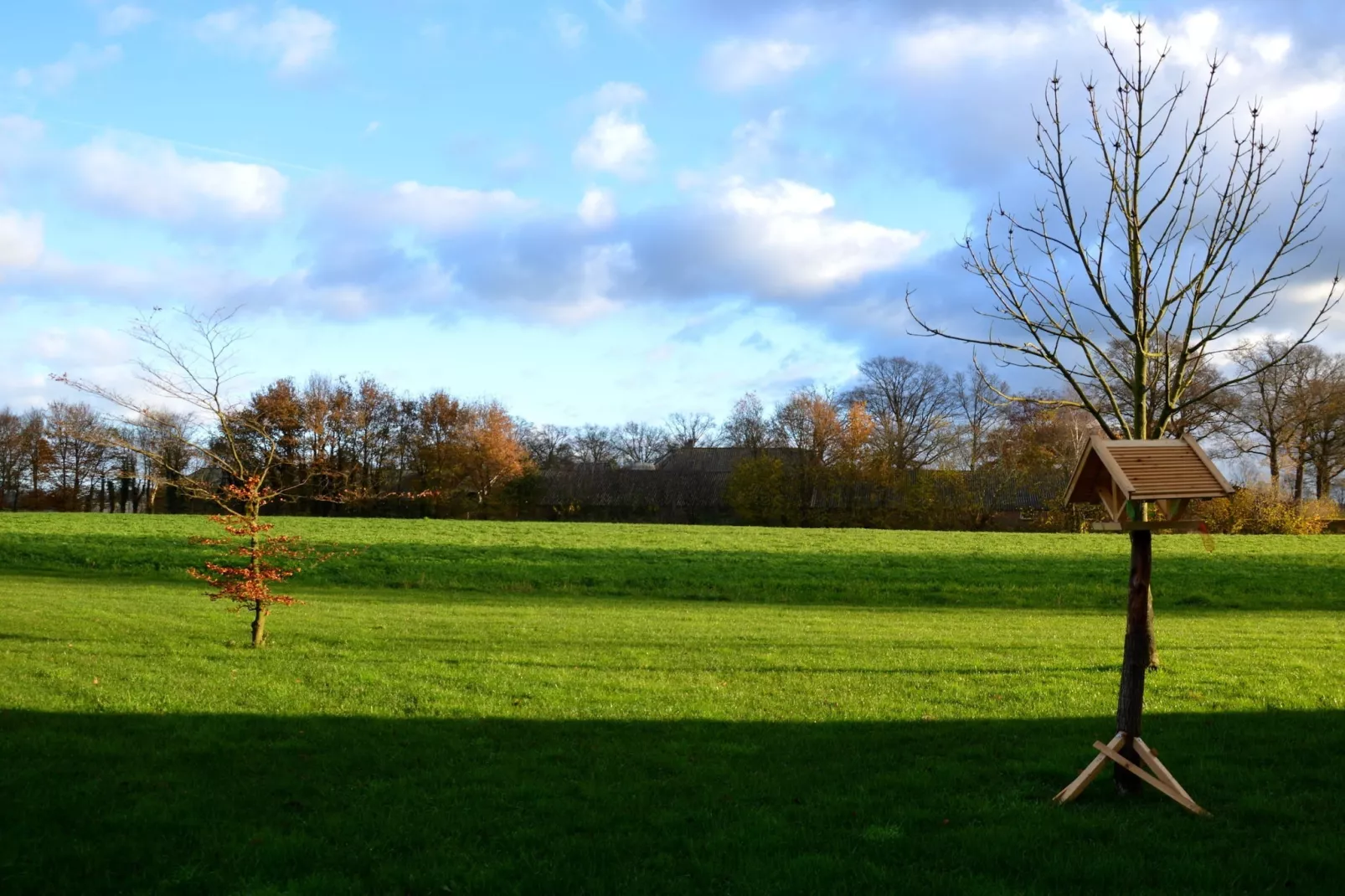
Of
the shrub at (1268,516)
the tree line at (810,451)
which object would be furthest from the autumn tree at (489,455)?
the shrub at (1268,516)

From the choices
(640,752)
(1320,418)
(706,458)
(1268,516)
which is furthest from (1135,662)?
(706,458)

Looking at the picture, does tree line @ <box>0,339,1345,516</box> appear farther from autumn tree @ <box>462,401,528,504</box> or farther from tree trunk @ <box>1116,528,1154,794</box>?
tree trunk @ <box>1116,528,1154,794</box>

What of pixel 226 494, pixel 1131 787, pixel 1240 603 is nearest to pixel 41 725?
pixel 226 494

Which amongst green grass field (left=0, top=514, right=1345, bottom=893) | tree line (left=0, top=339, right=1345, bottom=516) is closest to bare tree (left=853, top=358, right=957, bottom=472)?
tree line (left=0, top=339, right=1345, bottom=516)

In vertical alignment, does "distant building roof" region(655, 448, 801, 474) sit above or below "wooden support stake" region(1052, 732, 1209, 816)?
above

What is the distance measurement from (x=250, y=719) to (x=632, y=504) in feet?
173

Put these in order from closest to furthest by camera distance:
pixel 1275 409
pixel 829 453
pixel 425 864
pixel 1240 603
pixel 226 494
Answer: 1. pixel 425 864
2. pixel 226 494
3. pixel 1240 603
4. pixel 1275 409
5. pixel 829 453

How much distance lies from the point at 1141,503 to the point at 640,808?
3631 millimetres

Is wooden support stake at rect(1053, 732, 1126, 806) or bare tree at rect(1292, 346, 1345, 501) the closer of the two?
wooden support stake at rect(1053, 732, 1126, 806)

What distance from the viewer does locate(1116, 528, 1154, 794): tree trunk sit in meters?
5.94

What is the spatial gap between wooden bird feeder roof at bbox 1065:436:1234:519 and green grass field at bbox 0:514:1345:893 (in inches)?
74.0

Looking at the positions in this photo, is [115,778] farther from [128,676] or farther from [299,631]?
[299,631]

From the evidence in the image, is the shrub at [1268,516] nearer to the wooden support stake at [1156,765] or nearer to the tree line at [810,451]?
the tree line at [810,451]

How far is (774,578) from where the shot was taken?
2320 centimetres
